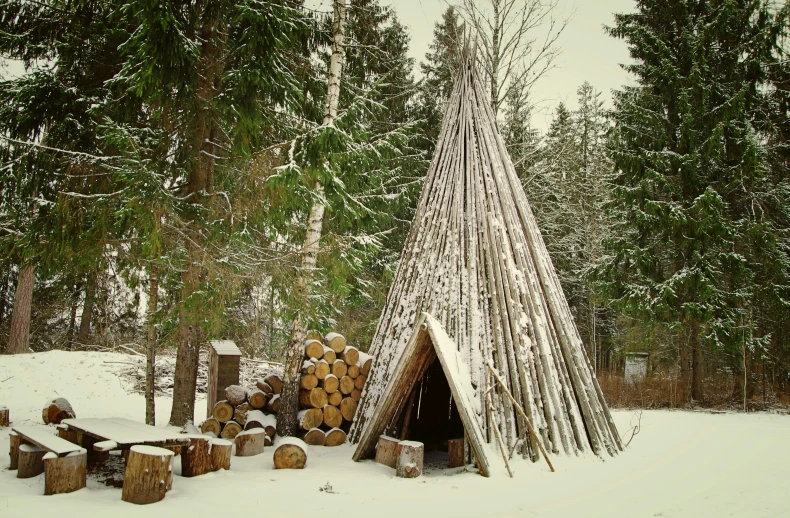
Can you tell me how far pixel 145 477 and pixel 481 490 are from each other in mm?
2532

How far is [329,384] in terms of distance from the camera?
6.05 meters

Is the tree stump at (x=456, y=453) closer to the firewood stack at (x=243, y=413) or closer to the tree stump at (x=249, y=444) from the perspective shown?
the tree stump at (x=249, y=444)

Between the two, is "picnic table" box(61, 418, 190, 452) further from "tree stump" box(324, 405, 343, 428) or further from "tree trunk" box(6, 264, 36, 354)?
"tree trunk" box(6, 264, 36, 354)

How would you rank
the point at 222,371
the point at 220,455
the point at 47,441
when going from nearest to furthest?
the point at 47,441
the point at 220,455
the point at 222,371

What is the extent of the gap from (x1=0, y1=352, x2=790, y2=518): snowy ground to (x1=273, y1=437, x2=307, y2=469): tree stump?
0.10 m

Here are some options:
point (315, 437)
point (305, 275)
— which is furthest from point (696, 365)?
point (305, 275)

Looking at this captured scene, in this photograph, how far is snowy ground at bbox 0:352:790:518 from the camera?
3.34m

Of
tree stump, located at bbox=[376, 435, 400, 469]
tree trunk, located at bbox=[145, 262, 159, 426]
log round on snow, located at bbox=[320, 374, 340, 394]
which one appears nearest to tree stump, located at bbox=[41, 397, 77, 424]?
tree trunk, located at bbox=[145, 262, 159, 426]

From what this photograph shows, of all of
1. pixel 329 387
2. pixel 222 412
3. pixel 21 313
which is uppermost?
pixel 21 313

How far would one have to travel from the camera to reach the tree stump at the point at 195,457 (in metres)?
4.04

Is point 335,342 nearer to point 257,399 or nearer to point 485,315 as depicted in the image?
point 257,399

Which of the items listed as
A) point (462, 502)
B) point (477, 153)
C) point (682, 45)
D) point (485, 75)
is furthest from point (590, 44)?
point (462, 502)

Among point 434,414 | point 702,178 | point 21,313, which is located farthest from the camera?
point 702,178

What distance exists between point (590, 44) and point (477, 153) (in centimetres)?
719
